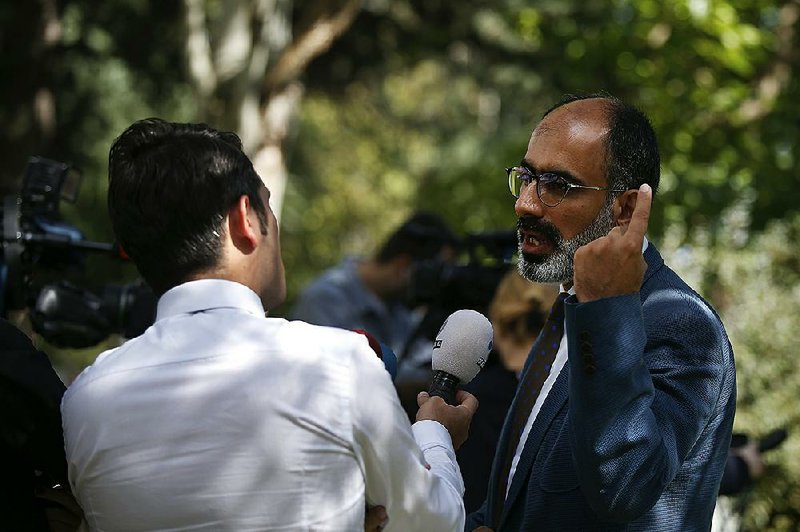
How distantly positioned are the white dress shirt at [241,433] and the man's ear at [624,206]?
79 cm

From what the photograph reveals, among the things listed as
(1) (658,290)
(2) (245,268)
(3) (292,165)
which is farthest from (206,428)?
(3) (292,165)

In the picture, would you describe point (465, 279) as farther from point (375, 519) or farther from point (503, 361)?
point (375, 519)

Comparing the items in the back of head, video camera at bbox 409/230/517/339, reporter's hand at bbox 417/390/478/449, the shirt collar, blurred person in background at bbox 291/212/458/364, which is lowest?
blurred person in background at bbox 291/212/458/364

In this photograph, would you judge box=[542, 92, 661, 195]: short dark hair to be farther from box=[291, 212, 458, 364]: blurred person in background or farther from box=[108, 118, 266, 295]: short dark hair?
box=[291, 212, 458, 364]: blurred person in background

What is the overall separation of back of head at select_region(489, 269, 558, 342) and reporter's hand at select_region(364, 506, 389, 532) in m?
2.23

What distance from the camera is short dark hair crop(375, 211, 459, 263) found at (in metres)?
6.58

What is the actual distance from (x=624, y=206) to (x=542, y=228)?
189 mm

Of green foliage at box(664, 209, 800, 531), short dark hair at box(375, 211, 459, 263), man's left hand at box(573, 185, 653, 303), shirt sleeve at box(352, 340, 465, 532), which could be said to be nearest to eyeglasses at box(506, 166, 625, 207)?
man's left hand at box(573, 185, 653, 303)

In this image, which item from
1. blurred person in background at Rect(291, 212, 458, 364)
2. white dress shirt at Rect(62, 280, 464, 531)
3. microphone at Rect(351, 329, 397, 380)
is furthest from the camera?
blurred person in background at Rect(291, 212, 458, 364)

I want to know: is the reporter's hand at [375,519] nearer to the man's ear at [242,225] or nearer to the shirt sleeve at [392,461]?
the shirt sleeve at [392,461]

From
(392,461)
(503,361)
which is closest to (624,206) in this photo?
(392,461)

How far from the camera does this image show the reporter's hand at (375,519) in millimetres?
2262

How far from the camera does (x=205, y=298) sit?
2.28 meters

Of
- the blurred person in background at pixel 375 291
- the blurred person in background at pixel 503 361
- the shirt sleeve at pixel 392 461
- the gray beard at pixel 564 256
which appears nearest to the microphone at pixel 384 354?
the shirt sleeve at pixel 392 461
